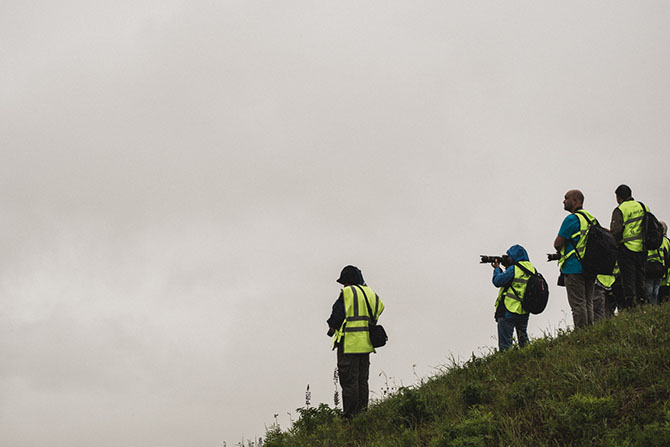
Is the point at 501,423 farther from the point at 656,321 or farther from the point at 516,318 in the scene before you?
the point at 516,318

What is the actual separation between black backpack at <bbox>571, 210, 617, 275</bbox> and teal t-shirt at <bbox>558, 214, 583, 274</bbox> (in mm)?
110

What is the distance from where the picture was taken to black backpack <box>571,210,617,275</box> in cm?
948

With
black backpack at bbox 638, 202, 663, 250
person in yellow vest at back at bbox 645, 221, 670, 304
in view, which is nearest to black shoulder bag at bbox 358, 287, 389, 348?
black backpack at bbox 638, 202, 663, 250

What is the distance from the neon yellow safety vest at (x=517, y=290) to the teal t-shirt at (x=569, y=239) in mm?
1088

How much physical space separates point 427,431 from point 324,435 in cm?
204

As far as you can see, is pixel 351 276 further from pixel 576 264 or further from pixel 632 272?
pixel 632 272

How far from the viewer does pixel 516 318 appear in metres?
10.9

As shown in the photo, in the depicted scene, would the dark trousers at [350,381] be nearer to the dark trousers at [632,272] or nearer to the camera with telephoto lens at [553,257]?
the camera with telephoto lens at [553,257]

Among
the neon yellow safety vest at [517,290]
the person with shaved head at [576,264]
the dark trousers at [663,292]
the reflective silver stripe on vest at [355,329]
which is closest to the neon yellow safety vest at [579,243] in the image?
the person with shaved head at [576,264]

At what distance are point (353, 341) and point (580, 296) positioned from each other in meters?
3.66

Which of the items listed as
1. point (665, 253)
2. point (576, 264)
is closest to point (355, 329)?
point (576, 264)

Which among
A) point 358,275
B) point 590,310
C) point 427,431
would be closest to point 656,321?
point 590,310

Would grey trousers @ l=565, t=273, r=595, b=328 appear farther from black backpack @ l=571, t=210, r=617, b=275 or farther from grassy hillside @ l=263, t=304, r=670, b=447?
grassy hillside @ l=263, t=304, r=670, b=447

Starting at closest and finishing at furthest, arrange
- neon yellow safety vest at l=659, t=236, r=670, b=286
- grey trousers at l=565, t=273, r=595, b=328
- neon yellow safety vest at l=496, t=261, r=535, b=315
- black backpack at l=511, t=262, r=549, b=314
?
1. grey trousers at l=565, t=273, r=595, b=328
2. black backpack at l=511, t=262, r=549, b=314
3. neon yellow safety vest at l=496, t=261, r=535, b=315
4. neon yellow safety vest at l=659, t=236, r=670, b=286
